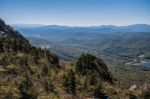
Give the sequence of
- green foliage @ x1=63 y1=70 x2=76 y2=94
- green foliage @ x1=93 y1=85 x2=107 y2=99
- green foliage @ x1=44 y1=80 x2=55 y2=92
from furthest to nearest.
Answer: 1. green foliage @ x1=93 y1=85 x2=107 y2=99
2. green foliage @ x1=63 y1=70 x2=76 y2=94
3. green foliage @ x1=44 y1=80 x2=55 y2=92

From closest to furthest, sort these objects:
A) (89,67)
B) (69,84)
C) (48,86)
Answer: (48,86), (69,84), (89,67)

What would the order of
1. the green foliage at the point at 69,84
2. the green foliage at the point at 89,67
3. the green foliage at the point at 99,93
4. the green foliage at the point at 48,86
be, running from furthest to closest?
1. the green foliage at the point at 89,67
2. the green foliage at the point at 99,93
3. the green foliage at the point at 69,84
4. the green foliage at the point at 48,86

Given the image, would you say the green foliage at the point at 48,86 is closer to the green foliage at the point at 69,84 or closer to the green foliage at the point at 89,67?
the green foliage at the point at 69,84

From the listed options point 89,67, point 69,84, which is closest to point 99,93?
point 69,84

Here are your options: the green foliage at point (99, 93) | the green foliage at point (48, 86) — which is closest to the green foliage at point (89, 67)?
the green foliage at point (99, 93)

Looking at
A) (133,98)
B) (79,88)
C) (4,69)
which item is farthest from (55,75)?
(133,98)

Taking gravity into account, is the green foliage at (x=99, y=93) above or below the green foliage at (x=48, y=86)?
below

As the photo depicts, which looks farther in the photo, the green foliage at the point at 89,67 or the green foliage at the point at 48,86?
the green foliage at the point at 89,67

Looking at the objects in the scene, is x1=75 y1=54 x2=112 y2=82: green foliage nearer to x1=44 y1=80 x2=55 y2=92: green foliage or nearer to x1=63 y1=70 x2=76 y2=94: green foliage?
x1=63 y1=70 x2=76 y2=94: green foliage

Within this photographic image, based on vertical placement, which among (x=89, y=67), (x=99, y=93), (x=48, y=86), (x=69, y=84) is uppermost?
(x=48, y=86)

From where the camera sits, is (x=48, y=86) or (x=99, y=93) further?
(x=99, y=93)

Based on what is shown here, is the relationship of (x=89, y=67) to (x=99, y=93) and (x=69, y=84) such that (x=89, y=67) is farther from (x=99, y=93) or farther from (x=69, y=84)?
(x=69, y=84)

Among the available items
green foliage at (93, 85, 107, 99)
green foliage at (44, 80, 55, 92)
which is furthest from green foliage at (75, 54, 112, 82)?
green foliage at (44, 80, 55, 92)

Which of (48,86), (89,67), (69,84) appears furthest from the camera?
(89,67)
